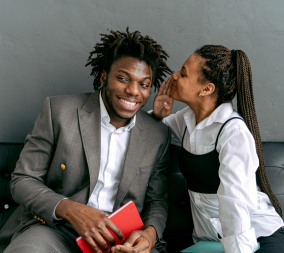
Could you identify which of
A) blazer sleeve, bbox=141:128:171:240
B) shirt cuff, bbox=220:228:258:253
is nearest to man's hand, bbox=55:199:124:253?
blazer sleeve, bbox=141:128:171:240

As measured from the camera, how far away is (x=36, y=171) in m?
1.24

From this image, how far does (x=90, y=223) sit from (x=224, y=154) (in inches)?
28.2

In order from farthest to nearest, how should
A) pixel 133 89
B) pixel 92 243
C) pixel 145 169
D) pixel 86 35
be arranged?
pixel 86 35
pixel 145 169
pixel 133 89
pixel 92 243

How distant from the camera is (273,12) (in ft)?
5.44

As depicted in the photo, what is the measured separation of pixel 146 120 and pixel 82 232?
740 mm

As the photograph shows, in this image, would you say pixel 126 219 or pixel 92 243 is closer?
pixel 92 243

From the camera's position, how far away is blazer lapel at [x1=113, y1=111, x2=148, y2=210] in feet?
4.27

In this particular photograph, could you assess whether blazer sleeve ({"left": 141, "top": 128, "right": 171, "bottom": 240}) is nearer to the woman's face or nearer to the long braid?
the woman's face

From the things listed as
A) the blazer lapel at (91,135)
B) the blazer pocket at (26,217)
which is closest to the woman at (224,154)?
the blazer lapel at (91,135)

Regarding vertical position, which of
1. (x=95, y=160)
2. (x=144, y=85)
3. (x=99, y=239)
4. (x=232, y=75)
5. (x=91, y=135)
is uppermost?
(x=232, y=75)

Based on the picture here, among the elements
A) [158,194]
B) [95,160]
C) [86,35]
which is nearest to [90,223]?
[95,160]

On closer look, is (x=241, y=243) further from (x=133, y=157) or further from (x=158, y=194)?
(x=133, y=157)

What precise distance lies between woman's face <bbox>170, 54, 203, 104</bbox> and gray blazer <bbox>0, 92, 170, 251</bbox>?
1.20 feet

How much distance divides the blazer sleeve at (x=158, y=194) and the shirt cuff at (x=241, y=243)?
16.2 inches
